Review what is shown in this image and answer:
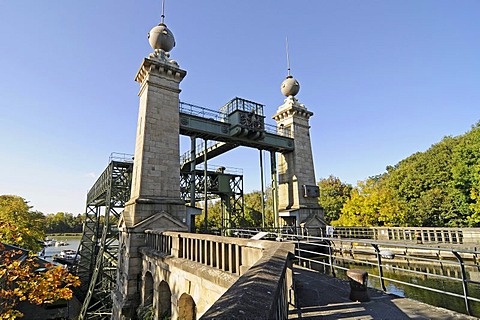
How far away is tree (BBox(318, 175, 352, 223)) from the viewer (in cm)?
3828

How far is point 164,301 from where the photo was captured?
839 cm

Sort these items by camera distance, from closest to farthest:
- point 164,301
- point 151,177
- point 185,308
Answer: point 185,308
point 164,301
point 151,177

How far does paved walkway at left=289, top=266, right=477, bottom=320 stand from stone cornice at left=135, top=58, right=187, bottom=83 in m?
11.9

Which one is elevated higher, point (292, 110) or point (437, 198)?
point (292, 110)

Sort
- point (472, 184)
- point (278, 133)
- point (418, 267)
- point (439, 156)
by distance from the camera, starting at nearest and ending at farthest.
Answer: point (418, 267), point (278, 133), point (472, 184), point (439, 156)

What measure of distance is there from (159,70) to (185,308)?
11099 mm

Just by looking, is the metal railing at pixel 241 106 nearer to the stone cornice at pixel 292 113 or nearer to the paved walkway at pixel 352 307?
the stone cornice at pixel 292 113

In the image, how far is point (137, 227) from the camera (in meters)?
11.0

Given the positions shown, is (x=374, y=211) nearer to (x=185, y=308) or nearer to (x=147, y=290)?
(x=147, y=290)

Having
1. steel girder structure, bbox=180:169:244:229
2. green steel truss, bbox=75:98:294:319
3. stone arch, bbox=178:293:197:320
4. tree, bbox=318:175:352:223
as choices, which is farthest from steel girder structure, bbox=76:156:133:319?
tree, bbox=318:175:352:223

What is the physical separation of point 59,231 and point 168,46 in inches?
4099

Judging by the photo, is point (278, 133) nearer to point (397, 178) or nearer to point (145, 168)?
point (145, 168)

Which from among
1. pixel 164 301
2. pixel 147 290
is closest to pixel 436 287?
pixel 164 301

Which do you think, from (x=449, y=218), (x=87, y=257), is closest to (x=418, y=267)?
(x=449, y=218)
